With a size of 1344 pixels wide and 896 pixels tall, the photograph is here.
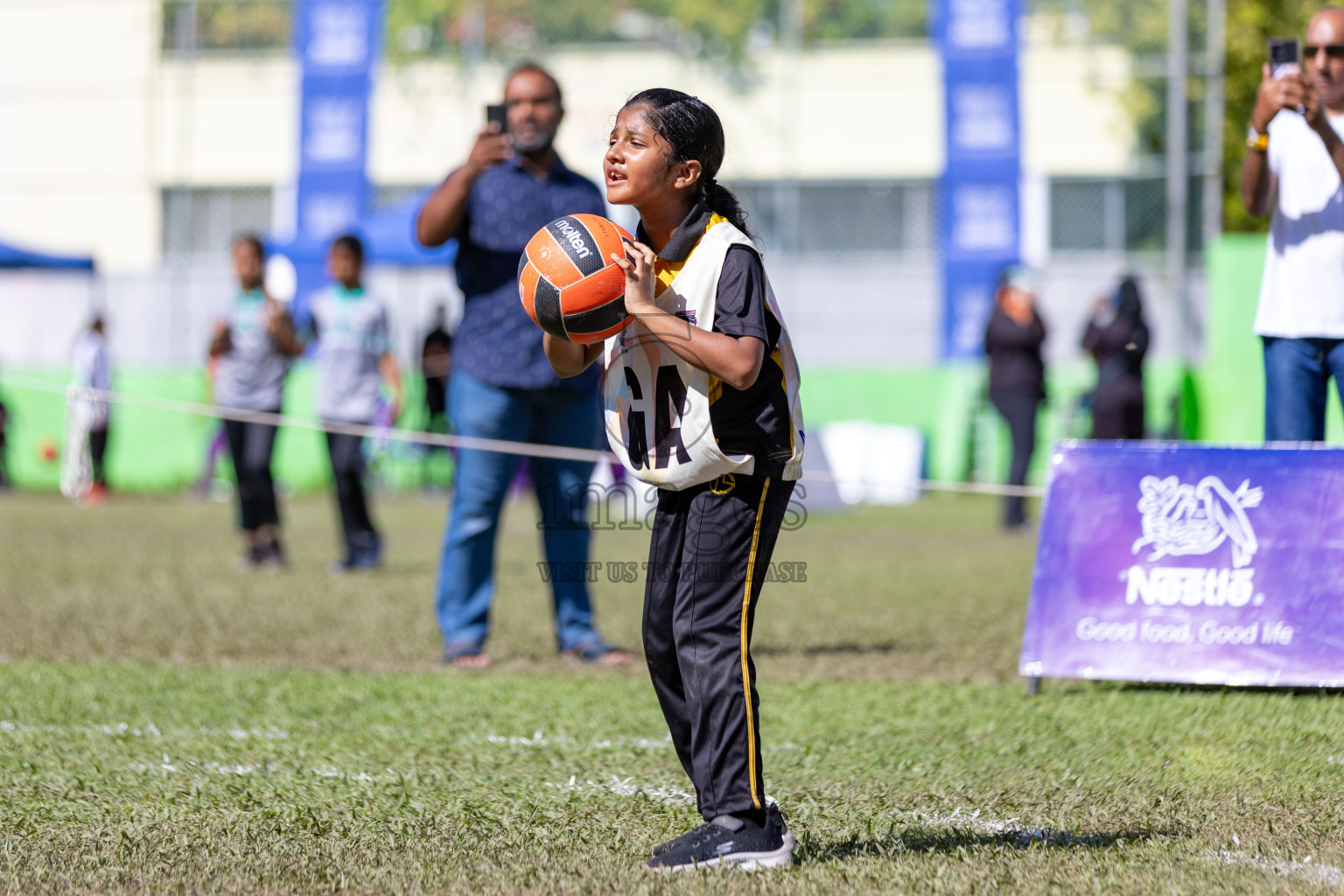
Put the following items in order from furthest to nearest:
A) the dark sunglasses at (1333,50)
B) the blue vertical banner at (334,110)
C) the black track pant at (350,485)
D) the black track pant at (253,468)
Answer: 1. the blue vertical banner at (334,110)
2. the black track pant at (253,468)
3. the black track pant at (350,485)
4. the dark sunglasses at (1333,50)

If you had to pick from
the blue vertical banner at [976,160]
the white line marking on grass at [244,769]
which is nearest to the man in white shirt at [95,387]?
the blue vertical banner at [976,160]

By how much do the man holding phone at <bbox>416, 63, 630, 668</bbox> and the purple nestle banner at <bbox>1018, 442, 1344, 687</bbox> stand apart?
6.23ft

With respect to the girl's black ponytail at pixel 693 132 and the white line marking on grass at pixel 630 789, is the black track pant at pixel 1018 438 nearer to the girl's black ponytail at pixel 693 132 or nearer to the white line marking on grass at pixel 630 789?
the white line marking on grass at pixel 630 789

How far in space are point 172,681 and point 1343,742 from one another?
402 centimetres

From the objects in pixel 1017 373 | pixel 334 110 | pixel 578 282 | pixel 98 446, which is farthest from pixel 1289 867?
pixel 334 110

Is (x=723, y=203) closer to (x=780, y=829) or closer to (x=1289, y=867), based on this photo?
(x=780, y=829)

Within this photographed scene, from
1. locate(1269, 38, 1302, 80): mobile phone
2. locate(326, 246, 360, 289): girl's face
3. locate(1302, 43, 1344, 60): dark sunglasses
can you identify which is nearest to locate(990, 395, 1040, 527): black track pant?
locate(326, 246, 360, 289): girl's face

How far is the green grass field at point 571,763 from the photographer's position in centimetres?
351

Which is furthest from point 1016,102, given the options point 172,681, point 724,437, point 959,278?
point 724,437

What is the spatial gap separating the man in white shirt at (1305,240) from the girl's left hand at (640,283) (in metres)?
2.74

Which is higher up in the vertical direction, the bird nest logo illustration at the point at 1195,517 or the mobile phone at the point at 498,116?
the mobile phone at the point at 498,116

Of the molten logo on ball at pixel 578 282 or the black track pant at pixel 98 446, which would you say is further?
the black track pant at pixel 98 446

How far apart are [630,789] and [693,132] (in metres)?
1.78

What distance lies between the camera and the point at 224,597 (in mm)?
8750
